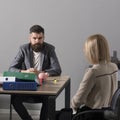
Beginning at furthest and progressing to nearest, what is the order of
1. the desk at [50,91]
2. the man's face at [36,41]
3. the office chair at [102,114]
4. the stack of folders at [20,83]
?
1. the man's face at [36,41]
2. the stack of folders at [20,83]
3. the desk at [50,91]
4. the office chair at [102,114]

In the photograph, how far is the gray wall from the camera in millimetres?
4629

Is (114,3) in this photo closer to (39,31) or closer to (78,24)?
(78,24)

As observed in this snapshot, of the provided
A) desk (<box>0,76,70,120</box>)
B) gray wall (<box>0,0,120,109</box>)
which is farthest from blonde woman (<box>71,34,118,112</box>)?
gray wall (<box>0,0,120,109</box>)

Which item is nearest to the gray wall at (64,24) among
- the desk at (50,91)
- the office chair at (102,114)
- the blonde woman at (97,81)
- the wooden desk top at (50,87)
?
the wooden desk top at (50,87)

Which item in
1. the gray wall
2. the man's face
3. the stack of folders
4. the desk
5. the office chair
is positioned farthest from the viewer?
the gray wall

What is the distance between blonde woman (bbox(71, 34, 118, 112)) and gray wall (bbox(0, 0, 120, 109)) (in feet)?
5.89

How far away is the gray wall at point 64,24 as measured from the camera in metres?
4.63

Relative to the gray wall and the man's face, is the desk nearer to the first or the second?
the man's face

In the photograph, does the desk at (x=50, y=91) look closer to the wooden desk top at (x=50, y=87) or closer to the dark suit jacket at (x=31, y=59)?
the wooden desk top at (x=50, y=87)

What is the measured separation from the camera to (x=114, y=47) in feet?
15.2

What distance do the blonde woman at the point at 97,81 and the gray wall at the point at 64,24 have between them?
180cm

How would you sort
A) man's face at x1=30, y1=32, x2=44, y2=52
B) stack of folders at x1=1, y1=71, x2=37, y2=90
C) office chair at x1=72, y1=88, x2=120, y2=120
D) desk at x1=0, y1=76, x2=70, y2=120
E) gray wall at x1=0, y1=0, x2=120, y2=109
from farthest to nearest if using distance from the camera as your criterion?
gray wall at x1=0, y1=0, x2=120, y2=109 < man's face at x1=30, y1=32, x2=44, y2=52 < stack of folders at x1=1, y1=71, x2=37, y2=90 < desk at x1=0, y1=76, x2=70, y2=120 < office chair at x1=72, y1=88, x2=120, y2=120

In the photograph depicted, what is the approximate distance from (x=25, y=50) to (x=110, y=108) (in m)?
1.64

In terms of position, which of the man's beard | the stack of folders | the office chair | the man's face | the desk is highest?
the man's face
